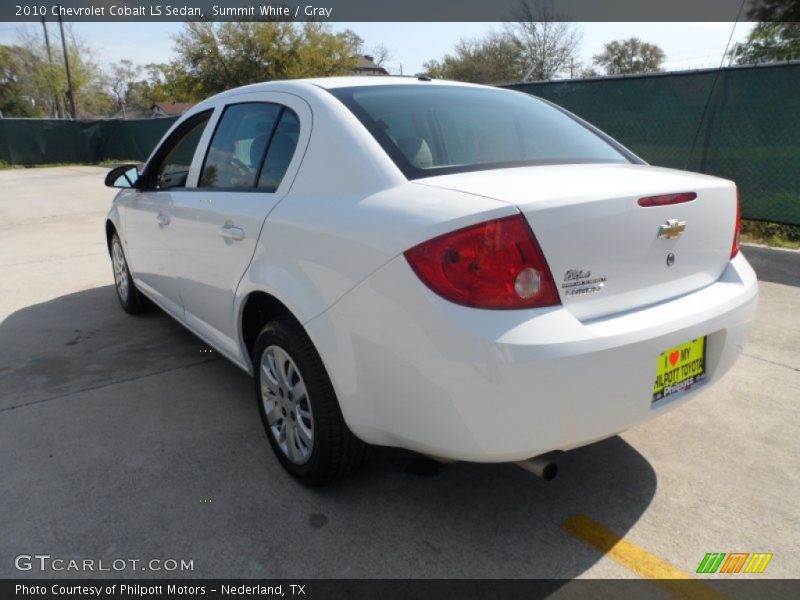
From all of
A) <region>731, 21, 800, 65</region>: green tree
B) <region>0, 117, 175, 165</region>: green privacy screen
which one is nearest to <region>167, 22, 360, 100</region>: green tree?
<region>0, 117, 175, 165</region>: green privacy screen

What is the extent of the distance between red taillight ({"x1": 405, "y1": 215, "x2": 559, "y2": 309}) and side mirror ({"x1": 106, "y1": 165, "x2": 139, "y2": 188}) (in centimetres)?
304

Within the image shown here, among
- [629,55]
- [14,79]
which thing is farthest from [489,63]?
[14,79]

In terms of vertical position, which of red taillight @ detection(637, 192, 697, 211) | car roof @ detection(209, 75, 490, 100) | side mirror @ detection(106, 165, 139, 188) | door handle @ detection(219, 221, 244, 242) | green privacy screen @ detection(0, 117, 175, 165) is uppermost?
car roof @ detection(209, 75, 490, 100)

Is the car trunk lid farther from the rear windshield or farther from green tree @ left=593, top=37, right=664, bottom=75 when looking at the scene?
green tree @ left=593, top=37, right=664, bottom=75

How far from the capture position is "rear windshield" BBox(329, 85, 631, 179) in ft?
7.62

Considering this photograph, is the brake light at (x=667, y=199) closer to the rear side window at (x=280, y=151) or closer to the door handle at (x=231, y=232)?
the rear side window at (x=280, y=151)

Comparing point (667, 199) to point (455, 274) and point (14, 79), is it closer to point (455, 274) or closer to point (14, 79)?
point (455, 274)

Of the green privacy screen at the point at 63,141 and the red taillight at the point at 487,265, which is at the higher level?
the red taillight at the point at 487,265

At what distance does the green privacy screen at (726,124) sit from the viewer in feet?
21.6

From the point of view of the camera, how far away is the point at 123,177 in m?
4.25

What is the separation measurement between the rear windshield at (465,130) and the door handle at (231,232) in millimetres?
714

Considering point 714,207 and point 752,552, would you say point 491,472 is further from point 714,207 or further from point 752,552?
point 714,207

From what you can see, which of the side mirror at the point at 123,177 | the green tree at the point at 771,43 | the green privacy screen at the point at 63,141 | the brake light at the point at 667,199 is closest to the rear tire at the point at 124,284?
the side mirror at the point at 123,177

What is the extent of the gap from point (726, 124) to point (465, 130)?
226 inches
